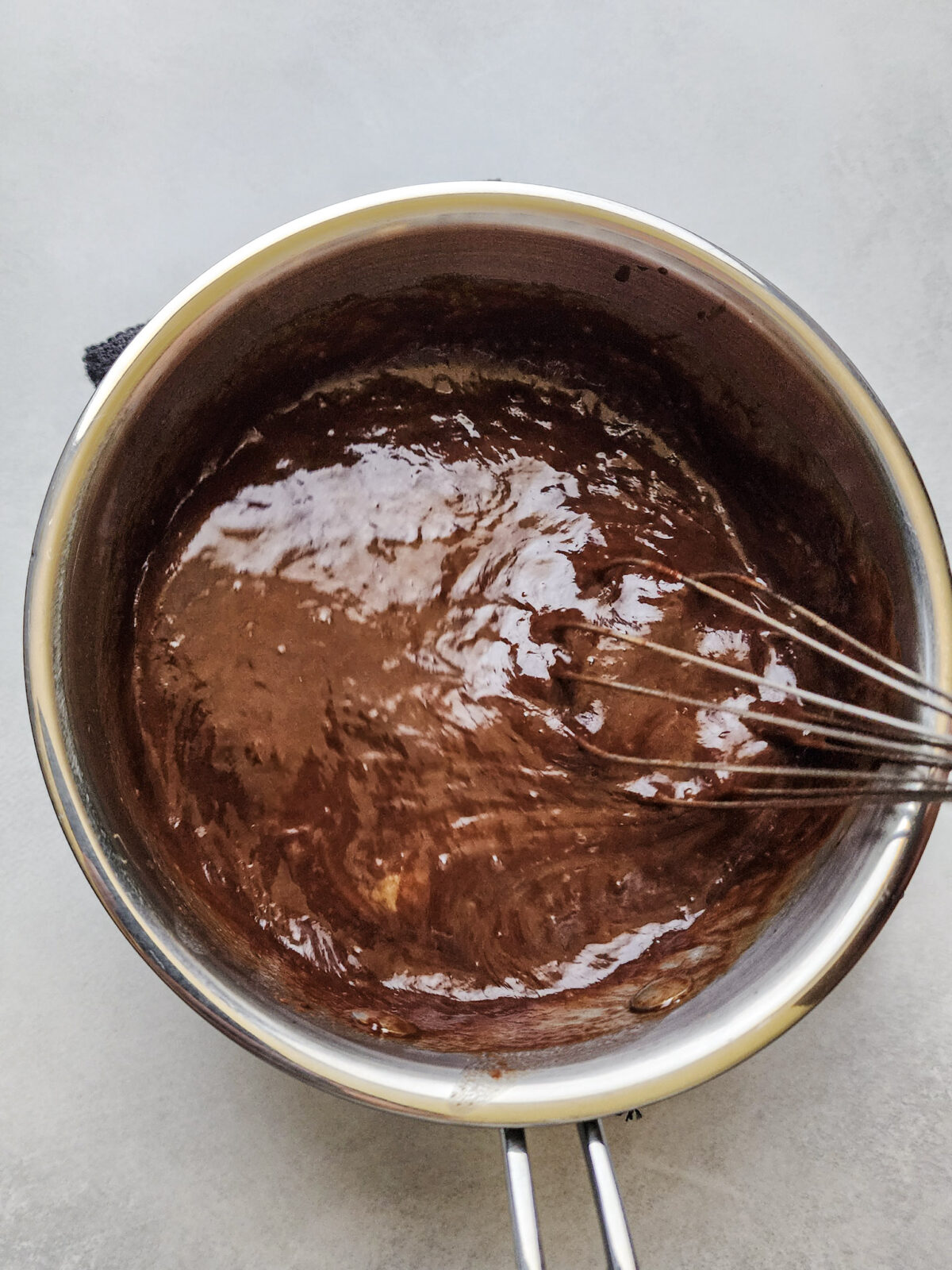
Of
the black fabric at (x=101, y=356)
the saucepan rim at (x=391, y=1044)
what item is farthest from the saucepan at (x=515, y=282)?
the black fabric at (x=101, y=356)

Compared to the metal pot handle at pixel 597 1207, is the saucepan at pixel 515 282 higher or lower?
higher

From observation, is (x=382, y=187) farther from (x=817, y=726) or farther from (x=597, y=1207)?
(x=597, y=1207)

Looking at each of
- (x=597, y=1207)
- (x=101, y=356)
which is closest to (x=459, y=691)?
(x=597, y=1207)

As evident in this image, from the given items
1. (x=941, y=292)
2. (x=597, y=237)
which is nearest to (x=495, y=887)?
(x=597, y=237)

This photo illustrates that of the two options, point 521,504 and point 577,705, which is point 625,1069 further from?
point 521,504

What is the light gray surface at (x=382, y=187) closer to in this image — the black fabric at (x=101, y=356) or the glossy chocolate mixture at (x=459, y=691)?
the black fabric at (x=101, y=356)
